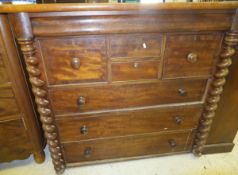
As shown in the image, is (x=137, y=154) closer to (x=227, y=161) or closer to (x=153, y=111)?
(x=153, y=111)

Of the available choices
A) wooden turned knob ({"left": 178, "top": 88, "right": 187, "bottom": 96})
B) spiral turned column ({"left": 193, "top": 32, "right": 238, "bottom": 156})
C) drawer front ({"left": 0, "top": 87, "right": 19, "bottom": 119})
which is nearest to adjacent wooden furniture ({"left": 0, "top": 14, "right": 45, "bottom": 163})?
drawer front ({"left": 0, "top": 87, "right": 19, "bottom": 119})

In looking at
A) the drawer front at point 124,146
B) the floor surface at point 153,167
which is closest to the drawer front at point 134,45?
the drawer front at point 124,146

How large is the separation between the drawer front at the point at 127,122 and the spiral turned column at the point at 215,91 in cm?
5

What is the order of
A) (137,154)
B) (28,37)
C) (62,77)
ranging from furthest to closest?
(137,154) → (62,77) → (28,37)

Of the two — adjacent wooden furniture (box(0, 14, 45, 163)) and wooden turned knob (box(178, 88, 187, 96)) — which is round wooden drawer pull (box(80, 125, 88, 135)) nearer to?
adjacent wooden furniture (box(0, 14, 45, 163))

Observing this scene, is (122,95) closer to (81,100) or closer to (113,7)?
(81,100)

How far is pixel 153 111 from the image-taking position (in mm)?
1115

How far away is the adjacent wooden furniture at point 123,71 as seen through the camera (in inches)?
31.2

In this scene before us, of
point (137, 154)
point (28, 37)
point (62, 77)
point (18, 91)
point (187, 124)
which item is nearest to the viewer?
point (28, 37)

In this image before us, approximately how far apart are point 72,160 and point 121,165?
1.22 feet

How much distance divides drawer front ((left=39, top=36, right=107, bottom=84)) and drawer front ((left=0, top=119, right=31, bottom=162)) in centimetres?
46

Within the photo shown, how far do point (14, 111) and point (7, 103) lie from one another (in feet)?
0.22

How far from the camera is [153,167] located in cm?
132

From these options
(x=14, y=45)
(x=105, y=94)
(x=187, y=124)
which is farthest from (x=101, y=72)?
(x=187, y=124)
